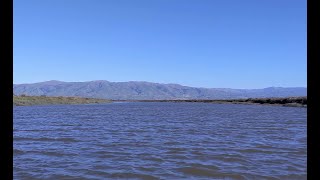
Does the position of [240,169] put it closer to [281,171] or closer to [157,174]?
[281,171]

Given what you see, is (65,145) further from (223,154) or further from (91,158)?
(223,154)

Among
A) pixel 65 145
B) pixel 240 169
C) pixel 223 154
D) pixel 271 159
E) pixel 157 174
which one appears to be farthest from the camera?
pixel 65 145

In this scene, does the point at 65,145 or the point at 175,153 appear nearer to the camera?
the point at 175,153

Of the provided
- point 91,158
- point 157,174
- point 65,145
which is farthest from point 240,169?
point 65,145
